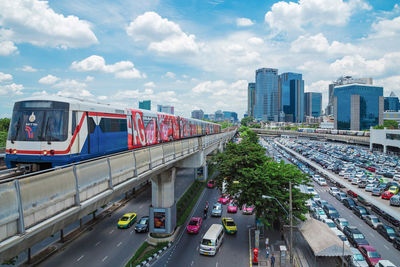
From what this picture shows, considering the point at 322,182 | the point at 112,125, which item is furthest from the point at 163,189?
the point at 322,182

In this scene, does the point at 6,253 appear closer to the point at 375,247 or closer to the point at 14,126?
the point at 14,126

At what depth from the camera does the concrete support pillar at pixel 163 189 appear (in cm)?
2391

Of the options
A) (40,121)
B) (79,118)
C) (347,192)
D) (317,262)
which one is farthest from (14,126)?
(347,192)

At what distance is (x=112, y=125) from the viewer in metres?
16.5

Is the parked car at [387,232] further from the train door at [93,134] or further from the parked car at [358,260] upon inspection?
the train door at [93,134]

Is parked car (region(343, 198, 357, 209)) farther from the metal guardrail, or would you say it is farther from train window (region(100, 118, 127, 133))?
the metal guardrail

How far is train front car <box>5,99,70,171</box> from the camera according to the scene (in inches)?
468

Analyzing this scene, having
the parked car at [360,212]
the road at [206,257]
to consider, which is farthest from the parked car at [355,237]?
the road at [206,257]

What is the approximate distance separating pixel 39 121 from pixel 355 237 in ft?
85.3

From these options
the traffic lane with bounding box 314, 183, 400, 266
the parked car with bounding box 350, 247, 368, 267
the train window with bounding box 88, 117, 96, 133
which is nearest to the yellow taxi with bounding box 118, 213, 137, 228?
the train window with bounding box 88, 117, 96, 133

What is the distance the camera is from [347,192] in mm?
40938

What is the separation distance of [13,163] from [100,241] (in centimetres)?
1551

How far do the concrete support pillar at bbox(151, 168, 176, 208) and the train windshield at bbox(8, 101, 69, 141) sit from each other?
12.6 meters

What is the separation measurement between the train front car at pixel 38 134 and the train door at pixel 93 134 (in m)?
1.75
